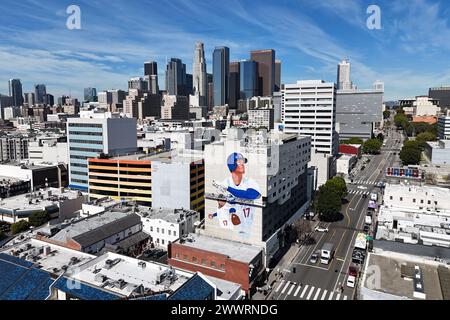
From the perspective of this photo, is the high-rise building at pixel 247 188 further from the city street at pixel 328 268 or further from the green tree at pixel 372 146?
the green tree at pixel 372 146

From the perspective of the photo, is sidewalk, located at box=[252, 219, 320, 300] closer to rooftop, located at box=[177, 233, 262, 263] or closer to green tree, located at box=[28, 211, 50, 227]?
rooftop, located at box=[177, 233, 262, 263]

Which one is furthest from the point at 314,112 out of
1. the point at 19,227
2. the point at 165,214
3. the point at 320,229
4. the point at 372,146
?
the point at 19,227

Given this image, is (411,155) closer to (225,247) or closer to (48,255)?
(225,247)
